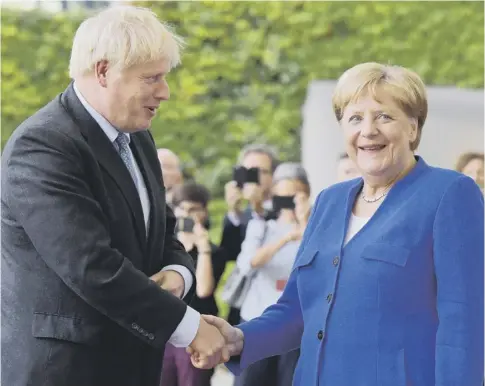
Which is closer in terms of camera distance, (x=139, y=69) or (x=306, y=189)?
(x=139, y=69)

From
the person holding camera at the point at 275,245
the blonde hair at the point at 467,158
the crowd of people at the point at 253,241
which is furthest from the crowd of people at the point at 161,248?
the blonde hair at the point at 467,158

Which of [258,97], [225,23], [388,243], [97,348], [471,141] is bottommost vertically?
[97,348]

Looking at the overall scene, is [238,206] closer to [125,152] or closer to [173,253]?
[173,253]

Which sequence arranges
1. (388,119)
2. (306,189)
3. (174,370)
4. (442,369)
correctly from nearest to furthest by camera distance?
(442,369)
(388,119)
(174,370)
(306,189)

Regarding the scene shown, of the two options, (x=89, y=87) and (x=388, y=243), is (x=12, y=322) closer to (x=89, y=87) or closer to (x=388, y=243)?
(x=89, y=87)

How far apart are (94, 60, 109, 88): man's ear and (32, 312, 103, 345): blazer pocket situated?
2.42 feet

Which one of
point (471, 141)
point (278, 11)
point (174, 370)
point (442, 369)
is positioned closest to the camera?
point (442, 369)

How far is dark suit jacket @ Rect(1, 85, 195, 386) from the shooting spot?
2.75m

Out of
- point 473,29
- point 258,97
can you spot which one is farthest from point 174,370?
point 473,29

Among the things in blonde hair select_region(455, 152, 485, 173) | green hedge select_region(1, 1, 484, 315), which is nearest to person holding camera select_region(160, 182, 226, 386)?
blonde hair select_region(455, 152, 485, 173)

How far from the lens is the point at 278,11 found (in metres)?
9.74

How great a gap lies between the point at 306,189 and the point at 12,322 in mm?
3210

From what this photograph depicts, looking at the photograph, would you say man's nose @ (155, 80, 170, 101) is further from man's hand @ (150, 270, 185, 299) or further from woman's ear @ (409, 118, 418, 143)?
woman's ear @ (409, 118, 418, 143)

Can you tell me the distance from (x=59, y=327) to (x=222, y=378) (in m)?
5.26
